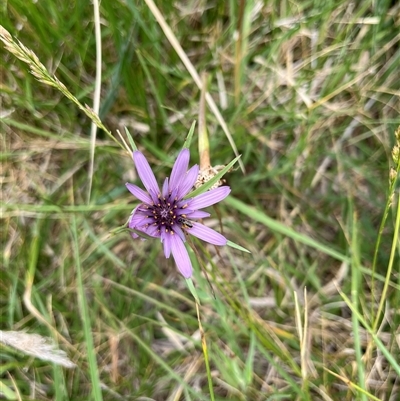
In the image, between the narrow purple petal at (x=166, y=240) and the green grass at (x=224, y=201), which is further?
the green grass at (x=224, y=201)

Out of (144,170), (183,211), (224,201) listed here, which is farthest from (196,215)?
(224,201)

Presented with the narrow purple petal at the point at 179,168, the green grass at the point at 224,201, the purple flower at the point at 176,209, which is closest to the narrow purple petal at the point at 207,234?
the purple flower at the point at 176,209

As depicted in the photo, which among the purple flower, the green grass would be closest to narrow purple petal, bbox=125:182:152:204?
the purple flower

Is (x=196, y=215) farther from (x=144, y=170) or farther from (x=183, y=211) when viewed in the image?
(x=144, y=170)

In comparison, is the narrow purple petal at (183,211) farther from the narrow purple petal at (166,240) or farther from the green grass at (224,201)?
the green grass at (224,201)

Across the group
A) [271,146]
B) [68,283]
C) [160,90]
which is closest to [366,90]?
[271,146]

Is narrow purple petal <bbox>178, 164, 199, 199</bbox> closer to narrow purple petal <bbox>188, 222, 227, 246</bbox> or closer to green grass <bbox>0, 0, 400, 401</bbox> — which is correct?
narrow purple petal <bbox>188, 222, 227, 246</bbox>

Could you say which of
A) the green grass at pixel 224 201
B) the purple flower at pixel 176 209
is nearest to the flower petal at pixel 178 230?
the purple flower at pixel 176 209

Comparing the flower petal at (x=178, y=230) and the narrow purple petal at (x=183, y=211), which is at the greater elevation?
the narrow purple petal at (x=183, y=211)
